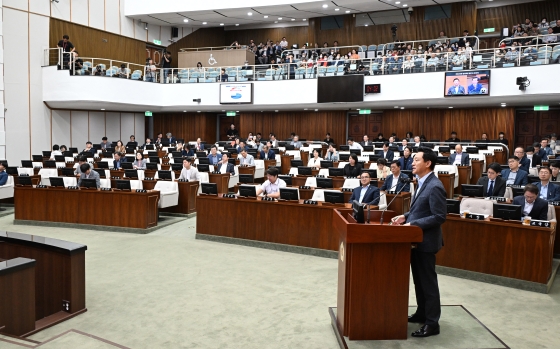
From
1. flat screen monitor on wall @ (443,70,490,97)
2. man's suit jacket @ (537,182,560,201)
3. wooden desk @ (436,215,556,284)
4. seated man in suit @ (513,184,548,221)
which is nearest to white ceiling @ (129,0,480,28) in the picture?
flat screen monitor on wall @ (443,70,490,97)

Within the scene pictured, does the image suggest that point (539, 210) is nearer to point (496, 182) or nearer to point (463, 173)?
point (496, 182)

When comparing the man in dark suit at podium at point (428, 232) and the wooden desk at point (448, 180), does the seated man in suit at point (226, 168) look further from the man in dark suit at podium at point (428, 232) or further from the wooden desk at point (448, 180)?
the man in dark suit at podium at point (428, 232)

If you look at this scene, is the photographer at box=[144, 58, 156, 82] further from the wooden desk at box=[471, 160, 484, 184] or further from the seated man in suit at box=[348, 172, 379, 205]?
the seated man in suit at box=[348, 172, 379, 205]

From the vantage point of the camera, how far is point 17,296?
3.85 m

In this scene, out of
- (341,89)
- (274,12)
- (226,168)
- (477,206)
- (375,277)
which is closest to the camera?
(375,277)

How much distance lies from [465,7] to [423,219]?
20.0 metres

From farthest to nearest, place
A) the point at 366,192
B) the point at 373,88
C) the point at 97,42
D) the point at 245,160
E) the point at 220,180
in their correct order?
the point at 97,42
the point at 373,88
the point at 245,160
the point at 220,180
the point at 366,192

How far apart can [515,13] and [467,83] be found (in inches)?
325

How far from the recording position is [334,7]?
21.2 metres

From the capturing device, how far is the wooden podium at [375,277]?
3586 mm

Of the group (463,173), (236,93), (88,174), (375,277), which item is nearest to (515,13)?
(236,93)

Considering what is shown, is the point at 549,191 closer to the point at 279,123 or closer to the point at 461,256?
the point at 461,256

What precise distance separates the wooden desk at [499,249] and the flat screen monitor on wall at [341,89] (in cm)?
1134

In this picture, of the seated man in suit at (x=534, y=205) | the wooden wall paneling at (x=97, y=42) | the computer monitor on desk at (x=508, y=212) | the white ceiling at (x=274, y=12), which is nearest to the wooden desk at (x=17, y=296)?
the computer monitor on desk at (x=508, y=212)
